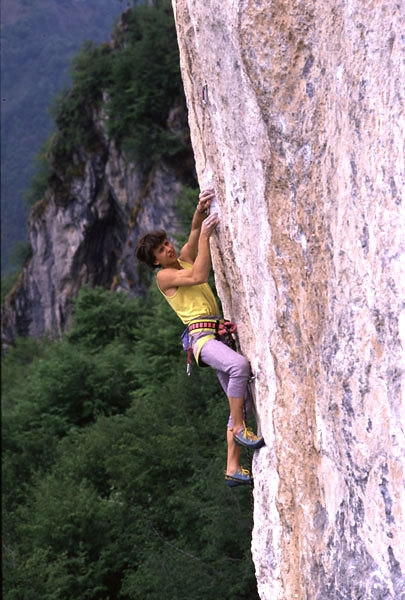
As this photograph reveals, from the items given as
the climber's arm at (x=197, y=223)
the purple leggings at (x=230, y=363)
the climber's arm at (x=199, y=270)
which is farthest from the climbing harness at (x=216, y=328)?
the climber's arm at (x=197, y=223)

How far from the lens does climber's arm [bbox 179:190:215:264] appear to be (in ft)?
20.3

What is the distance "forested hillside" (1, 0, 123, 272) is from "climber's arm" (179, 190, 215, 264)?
190 feet

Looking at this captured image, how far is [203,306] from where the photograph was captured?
638 centimetres

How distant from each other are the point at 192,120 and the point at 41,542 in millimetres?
13550

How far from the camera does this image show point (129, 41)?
39375 millimetres

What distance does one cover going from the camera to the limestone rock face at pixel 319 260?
399 centimetres

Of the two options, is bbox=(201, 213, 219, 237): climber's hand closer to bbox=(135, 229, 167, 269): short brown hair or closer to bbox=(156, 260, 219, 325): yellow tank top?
bbox=(135, 229, 167, 269): short brown hair

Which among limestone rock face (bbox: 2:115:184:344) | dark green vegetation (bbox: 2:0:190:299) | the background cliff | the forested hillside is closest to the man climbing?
the background cliff

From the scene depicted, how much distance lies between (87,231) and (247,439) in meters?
38.7

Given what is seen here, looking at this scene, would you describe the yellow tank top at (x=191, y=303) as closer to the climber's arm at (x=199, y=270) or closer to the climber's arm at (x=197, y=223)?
the climber's arm at (x=199, y=270)

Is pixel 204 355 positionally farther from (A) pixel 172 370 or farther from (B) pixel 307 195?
(A) pixel 172 370

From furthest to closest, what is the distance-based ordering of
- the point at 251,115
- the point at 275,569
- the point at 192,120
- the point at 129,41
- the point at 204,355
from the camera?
the point at 129,41 → the point at 192,120 → the point at 204,355 → the point at 275,569 → the point at 251,115

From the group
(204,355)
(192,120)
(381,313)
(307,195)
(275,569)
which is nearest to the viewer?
(381,313)

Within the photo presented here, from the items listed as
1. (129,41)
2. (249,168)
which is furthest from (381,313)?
(129,41)
